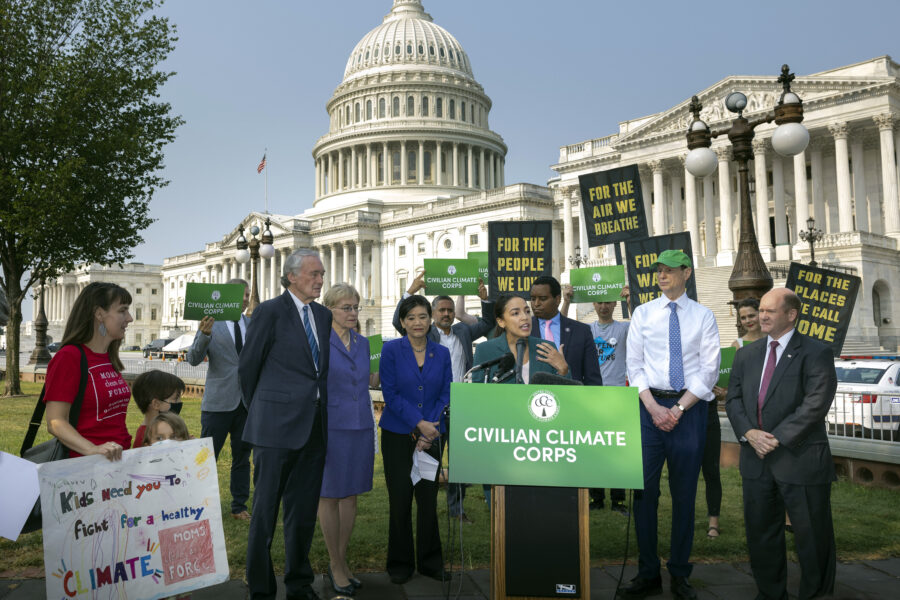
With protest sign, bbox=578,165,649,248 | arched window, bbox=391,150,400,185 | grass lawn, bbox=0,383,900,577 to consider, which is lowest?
grass lawn, bbox=0,383,900,577

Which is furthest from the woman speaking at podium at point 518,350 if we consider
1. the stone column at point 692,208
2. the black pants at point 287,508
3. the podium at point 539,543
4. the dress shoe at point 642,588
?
the stone column at point 692,208

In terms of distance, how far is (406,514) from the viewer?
19.5 ft

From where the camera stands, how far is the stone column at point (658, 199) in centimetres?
4900

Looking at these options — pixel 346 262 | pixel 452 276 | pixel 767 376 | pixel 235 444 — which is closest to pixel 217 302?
pixel 235 444

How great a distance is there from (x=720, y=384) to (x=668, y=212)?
4708 cm

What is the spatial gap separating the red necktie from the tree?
20795mm

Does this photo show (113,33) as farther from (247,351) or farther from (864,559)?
(864,559)

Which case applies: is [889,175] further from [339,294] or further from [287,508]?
[287,508]

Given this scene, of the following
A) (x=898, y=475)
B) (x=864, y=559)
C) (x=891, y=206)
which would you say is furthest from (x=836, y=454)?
(x=891, y=206)

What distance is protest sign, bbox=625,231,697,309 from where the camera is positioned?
11.0 m

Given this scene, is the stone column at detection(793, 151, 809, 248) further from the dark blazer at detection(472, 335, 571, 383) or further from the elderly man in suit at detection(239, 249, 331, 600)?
the elderly man in suit at detection(239, 249, 331, 600)

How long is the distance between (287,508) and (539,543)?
77.1 inches

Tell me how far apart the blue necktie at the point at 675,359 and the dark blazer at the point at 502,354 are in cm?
84

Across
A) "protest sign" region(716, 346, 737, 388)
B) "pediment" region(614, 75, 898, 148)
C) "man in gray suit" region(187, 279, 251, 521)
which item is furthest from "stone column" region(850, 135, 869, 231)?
"man in gray suit" region(187, 279, 251, 521)
